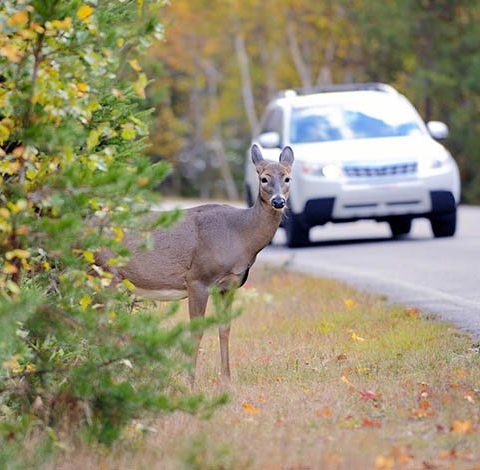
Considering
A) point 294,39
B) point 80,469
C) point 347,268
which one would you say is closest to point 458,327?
point 80,469

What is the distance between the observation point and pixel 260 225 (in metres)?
11.4

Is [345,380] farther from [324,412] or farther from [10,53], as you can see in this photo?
[10,53]

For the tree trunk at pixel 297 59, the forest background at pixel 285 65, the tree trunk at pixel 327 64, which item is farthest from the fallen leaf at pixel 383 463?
the tree trunk at pixel 327 64

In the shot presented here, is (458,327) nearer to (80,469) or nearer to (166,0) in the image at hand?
(166,0)

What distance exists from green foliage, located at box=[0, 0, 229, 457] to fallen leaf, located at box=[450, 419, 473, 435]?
49.3 inches

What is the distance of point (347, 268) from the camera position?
18.4 meters

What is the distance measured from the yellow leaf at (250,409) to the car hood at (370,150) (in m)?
12.3

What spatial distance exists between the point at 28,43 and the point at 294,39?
49.7 metres

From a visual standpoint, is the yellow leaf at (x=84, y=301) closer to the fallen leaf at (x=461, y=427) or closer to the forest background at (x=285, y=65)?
the fallen leaf at (x=461, y=427)

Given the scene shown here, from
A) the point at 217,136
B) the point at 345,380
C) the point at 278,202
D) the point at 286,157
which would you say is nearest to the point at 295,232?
the point at 286,157

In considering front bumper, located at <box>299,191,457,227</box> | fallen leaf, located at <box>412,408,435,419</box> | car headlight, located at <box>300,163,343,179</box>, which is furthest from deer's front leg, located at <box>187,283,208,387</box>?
car headlight, located at <box>300,163,343,179</box>

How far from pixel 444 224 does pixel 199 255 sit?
37.9 ft

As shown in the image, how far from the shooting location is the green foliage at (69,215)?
7609 millimetres

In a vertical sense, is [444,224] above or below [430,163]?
below
